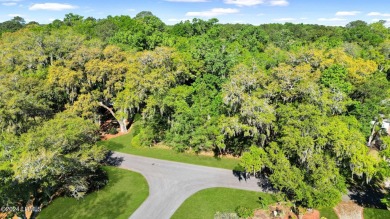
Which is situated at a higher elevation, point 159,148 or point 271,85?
point 271,85

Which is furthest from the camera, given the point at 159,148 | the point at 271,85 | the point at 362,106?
the point at 159,148

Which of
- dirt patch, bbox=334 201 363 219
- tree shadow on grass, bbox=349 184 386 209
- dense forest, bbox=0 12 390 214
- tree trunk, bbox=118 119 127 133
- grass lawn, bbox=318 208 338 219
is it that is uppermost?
dense forest, bbox=0 12 390 214

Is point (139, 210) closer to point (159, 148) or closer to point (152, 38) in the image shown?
point (159, 148)

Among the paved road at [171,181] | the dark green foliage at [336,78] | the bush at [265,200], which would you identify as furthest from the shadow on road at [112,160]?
the dark green foliage at [336,78]

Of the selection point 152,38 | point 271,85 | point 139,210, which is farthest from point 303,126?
point 152,38

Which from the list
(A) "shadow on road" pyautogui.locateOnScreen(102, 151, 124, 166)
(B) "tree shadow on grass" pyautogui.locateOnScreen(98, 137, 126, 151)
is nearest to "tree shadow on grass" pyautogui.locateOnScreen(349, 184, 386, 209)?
(A) "shadow on road" pyautogui.locateOnScreen(102, 151, 124, 166)

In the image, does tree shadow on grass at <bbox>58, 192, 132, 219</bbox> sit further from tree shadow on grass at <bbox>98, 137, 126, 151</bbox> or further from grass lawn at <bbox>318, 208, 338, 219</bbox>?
grass lawn at <bbox>318, 208, 338, 219</bbox>

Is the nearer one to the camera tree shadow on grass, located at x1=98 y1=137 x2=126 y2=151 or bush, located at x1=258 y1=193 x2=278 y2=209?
bush, located at x1=258 y1=193 x2=278 y2=209
